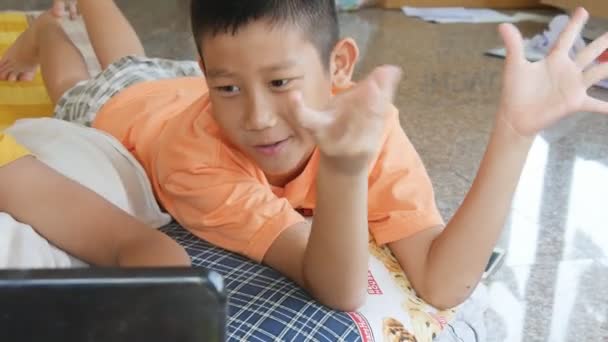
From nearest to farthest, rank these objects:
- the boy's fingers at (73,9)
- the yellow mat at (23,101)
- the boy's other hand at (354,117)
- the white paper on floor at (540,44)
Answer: the boy's other hand at (354,117)
the yellow mat at (23,101)
the boy's fingers at (73,9)
the white paper on floor at (540,44)

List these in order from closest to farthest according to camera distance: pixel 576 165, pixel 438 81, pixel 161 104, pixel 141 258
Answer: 1. pixel 141 258
2. pixel 161 104
3. pixel 576 165
4. pixel 438 81

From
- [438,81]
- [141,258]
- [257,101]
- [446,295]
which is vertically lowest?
[438,81]

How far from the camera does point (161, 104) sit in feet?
3.87

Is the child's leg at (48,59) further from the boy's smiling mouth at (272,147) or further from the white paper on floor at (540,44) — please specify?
the white paper on floor at (540,44)

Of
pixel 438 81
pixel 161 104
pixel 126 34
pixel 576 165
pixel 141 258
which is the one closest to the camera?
pixel 141 258

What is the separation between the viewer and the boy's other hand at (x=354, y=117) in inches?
23.2

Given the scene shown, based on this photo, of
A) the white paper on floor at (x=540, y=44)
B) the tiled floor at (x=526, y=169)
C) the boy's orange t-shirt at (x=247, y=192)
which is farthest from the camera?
the white paper on floor at (x=540, y=44)

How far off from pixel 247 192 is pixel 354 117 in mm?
290

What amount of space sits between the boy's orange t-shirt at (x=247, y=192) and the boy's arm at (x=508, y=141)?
2.4 inches

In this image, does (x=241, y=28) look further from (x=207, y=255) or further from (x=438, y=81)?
(x=438, y=81)

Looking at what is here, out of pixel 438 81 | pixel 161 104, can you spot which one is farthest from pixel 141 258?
pixel 438 81

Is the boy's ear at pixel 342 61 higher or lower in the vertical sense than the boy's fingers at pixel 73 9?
higher

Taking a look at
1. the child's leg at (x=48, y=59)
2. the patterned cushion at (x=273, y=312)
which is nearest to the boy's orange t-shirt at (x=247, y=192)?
the patterned cushion at (x=273, y=312)

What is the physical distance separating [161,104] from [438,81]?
1.10 meters
